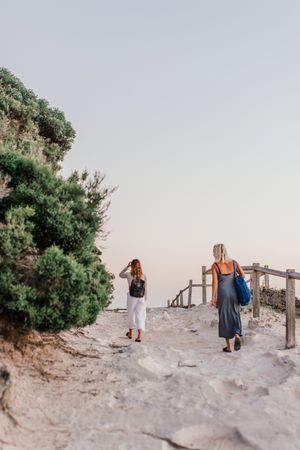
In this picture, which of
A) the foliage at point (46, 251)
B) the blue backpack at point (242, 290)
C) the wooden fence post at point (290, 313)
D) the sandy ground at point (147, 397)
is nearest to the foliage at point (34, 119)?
the foliage at point (46, 251)

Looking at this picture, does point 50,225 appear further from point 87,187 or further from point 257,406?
point 257,406

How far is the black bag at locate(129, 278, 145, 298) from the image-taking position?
9352 mm

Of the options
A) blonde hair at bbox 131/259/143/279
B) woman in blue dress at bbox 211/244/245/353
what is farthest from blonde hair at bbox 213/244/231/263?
blonde hair at bbox 131/259/143/279

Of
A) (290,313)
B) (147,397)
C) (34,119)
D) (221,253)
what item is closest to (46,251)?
(147,397)

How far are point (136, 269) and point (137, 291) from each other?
1.51 ft

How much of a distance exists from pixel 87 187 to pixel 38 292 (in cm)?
295

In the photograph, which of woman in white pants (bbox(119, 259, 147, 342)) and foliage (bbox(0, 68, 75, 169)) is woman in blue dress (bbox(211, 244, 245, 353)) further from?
foliage (bbox(0, 68, 75, 169))

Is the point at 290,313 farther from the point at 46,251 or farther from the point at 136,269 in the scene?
the point at 46,251

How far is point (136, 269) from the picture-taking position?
934cm

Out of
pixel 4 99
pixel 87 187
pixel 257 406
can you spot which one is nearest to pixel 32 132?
pixel 4 99

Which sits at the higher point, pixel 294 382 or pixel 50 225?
pixel 50 225

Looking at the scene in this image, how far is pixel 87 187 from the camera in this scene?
336 inches

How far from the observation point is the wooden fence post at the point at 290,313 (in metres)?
7.98

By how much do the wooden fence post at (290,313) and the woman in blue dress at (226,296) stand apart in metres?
0.85
